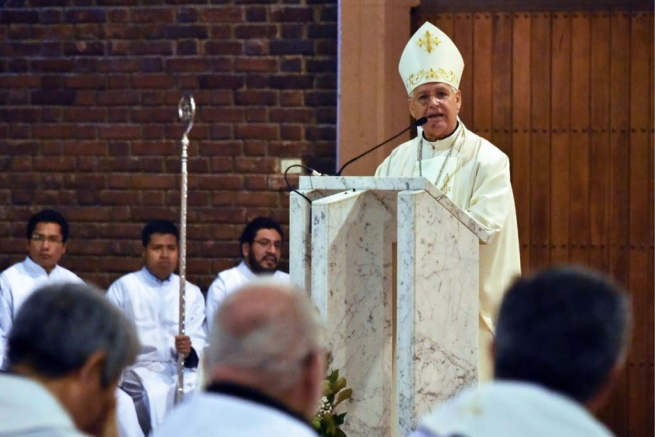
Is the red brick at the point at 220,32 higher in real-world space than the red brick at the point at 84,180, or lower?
higher

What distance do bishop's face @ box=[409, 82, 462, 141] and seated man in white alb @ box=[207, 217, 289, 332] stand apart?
6.11 ft

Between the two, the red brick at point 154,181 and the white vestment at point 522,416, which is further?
the red brick at point 154,181

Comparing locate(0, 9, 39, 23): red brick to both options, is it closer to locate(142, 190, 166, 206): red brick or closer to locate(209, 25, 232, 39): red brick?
locate(209, 25, 232, 39): red brick

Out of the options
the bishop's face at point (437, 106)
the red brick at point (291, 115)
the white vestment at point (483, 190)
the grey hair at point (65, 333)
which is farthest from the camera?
the red brick at point (291, 115)

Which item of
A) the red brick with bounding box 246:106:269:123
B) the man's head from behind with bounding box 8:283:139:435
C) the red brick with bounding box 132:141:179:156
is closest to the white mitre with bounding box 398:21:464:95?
the red brick with bounding box 246:106:269:123

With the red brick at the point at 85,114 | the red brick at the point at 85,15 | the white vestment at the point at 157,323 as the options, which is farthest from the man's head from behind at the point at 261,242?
the red brick at the point at 85,15

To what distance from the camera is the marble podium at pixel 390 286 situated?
3.93 metres

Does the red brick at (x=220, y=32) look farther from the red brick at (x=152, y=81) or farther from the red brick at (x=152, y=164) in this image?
the red brick at (x=152, y=164)

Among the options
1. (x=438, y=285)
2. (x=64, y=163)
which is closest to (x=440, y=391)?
(x=438, y=285)

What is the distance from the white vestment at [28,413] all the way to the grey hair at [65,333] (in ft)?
0.32

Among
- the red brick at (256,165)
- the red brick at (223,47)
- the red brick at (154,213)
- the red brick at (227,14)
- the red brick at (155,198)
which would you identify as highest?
the red brick at (227,14)

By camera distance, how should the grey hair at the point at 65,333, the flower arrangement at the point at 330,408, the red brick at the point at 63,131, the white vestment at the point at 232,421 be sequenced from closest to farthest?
the white vestment at the point at 232,421
the grey hair at the point at 65,333
the flower arrangement at the point at 330,408
the red brick at the point at 63,131

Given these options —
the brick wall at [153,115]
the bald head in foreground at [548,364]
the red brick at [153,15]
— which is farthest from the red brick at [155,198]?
the bald head in foreground at [548,364]

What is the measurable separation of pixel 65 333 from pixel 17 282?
4.94 m
